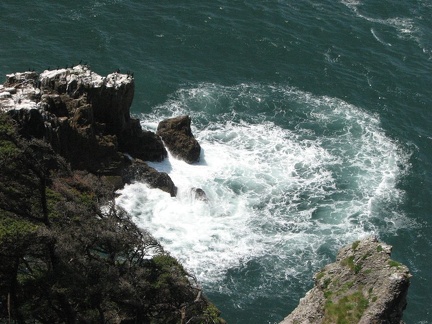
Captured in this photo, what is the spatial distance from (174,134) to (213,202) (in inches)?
419

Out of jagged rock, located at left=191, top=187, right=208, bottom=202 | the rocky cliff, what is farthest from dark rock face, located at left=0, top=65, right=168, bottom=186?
the rocky cliff

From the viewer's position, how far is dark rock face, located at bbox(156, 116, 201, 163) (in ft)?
268

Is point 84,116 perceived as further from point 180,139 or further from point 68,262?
point 68,262

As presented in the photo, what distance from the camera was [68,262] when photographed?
133 feet

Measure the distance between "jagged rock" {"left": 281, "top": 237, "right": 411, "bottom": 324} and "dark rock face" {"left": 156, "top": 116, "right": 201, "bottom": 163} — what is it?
3953 centimetres

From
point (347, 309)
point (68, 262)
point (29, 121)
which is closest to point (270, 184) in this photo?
point (29, 121)

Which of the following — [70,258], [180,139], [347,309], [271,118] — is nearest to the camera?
[347,309]

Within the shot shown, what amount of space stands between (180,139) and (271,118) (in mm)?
16936

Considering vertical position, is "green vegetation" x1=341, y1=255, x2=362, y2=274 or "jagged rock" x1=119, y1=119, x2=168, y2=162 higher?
"green vegetation" x1=341, y1=255, x2=362, y2=274

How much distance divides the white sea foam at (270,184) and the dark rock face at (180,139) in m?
1.34

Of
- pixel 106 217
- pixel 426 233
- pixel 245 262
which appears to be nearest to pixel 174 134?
pixel 245 262

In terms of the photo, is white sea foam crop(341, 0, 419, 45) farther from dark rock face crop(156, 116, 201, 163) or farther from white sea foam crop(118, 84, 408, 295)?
dark rock face crop(156, 116, 201, 163)

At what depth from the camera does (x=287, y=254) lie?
7131 centimetres

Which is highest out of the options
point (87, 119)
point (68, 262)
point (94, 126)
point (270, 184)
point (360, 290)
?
point (360, 290)
